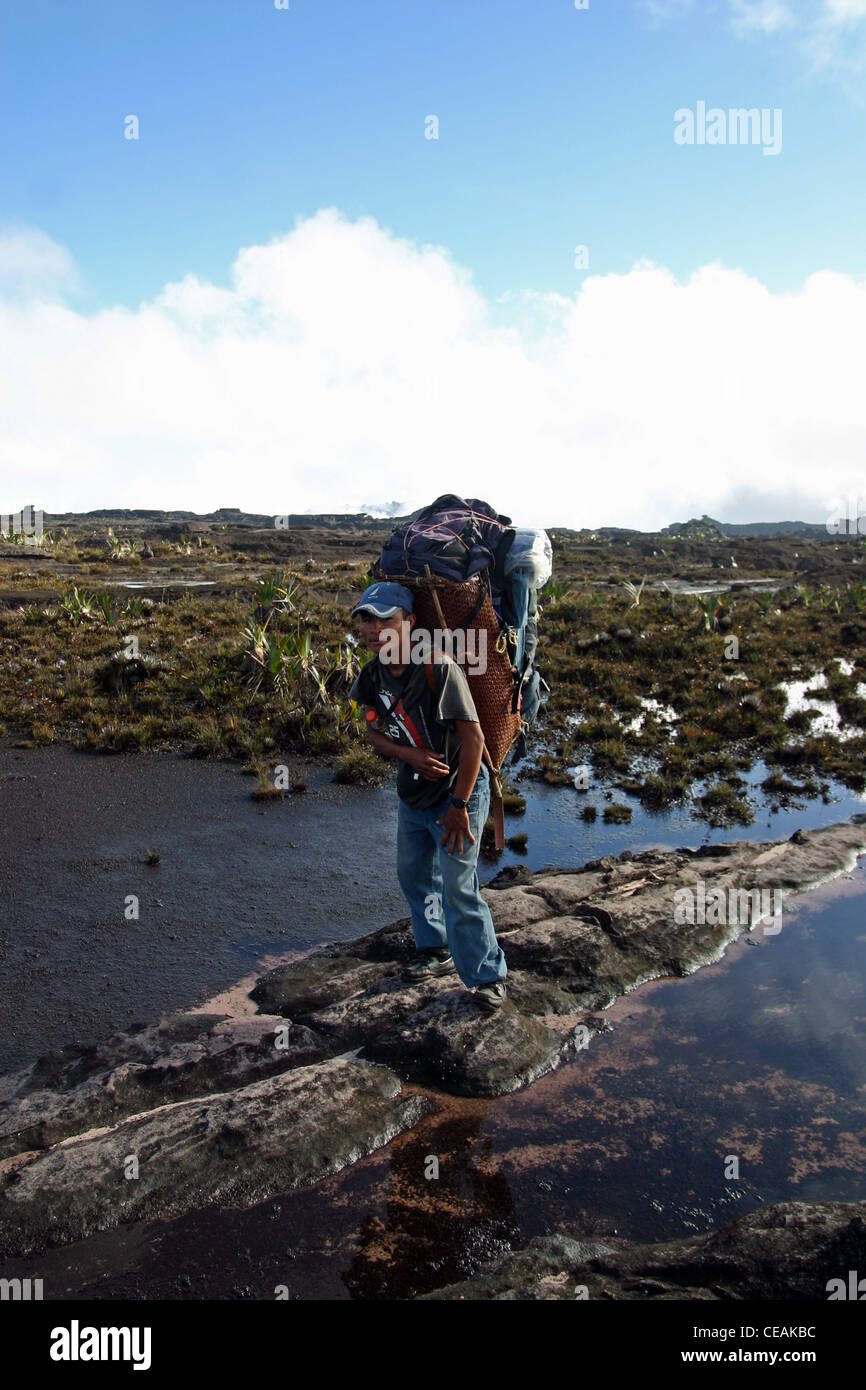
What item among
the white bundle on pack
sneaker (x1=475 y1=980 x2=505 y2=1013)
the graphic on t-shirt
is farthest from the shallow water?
the white bundle on pack

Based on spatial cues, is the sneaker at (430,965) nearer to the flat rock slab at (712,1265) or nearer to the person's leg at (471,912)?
the person's leg at (471,912)

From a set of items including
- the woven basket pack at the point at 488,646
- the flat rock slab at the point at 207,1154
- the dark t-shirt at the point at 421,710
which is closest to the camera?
the flat rock slab at the point at 207,1154

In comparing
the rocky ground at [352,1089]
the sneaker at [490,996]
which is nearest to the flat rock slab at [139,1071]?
the rocky ground at [352,1089]

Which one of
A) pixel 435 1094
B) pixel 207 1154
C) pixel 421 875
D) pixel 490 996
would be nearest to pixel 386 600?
pixel 421 875

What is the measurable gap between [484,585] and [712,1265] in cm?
298

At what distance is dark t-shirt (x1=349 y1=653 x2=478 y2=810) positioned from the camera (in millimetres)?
3865

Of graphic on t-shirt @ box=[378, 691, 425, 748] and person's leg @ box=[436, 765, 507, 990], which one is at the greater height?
graphic on t-shirt @ box=[378, 691, 425, 748]

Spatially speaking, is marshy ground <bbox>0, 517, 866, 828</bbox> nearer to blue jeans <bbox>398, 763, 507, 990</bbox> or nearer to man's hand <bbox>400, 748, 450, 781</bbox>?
blue jeans <bbox>398, 763, 507, 990</bbox>

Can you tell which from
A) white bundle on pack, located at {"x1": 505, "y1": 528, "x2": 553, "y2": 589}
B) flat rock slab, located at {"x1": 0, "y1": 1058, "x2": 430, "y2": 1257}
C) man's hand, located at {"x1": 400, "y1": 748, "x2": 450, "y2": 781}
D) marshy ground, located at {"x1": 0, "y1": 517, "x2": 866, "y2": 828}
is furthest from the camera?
marshy ground, located at {"x1": 0, "y1": 517, "x2": 866, "y2": 828}

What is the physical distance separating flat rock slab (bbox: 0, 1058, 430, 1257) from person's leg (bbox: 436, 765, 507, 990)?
686mm

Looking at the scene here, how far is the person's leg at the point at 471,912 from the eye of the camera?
13.3ft

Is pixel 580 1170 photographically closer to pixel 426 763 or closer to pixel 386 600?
pixel 426 763

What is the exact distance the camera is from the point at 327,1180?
3344mm

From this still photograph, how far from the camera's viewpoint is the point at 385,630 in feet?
13.0
